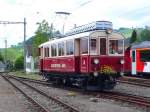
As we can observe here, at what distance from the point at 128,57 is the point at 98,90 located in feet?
56.1

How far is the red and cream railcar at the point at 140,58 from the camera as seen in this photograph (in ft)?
123

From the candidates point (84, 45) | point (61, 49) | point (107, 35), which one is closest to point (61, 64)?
point (61, 49)

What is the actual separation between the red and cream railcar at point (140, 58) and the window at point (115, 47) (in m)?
12.3

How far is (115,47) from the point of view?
24.9m

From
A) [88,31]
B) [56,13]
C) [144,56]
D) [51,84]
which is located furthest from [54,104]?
[56,13]

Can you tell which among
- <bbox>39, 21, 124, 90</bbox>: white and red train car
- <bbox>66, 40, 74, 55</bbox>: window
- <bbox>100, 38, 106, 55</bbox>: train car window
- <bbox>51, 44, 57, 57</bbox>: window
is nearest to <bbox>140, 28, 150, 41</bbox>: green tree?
<bbox>51, 44, 57, 57</bbox>: window

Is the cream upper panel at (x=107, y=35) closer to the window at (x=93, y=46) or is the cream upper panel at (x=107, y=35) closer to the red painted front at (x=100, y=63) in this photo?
the window at (x=93, y=46)

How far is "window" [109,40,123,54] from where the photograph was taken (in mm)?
24688

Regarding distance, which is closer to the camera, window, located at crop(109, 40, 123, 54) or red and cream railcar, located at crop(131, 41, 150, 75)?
window, located at crop(109, 40, 123, 54)

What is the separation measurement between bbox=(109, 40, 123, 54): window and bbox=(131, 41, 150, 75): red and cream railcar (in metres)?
12.3

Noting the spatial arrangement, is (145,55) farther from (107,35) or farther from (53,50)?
(107,35)

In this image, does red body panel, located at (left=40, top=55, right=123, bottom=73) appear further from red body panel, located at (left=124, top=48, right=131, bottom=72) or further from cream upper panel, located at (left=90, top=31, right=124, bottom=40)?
red body panel, located at (left=124, top=48, right=131, bottom=72)

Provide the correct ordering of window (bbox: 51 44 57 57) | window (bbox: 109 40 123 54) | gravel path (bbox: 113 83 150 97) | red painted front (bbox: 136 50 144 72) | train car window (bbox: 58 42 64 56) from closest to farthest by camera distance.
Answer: window (bbox: 109 40 123 54) → gravel path (bbox: 113 83 150 97) → train car window (bbox: 58 42 64 56) → window (bbox: 51 44 57 57) → red painted front (bbox: 136 50 144 72)

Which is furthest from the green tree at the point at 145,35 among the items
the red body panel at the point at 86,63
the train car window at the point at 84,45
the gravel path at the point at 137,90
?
the train car window at the point at 84,45
